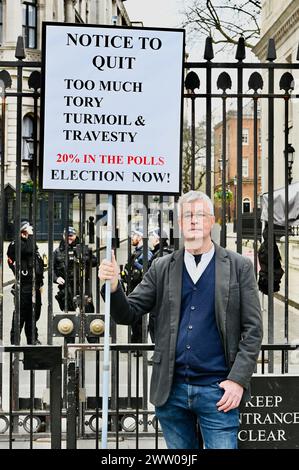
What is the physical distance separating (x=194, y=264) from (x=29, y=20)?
41585 millimetres

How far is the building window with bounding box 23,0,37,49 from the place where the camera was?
41.9 meters

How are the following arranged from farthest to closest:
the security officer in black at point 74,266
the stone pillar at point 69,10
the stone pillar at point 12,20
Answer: the stone pillar at point 69,10
the stone pillar at point 12,20
the security officer in black at point 74,266

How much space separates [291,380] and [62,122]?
2.18 meters

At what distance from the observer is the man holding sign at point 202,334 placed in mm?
3580

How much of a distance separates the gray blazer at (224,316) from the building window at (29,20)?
4021cm

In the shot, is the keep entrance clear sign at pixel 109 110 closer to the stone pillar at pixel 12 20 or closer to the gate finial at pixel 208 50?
the gate finial at pixel 208 50

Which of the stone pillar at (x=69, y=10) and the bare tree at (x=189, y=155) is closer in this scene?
the bare tree at (x=189, y=155)

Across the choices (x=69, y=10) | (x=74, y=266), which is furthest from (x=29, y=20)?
(x=74, y=266)

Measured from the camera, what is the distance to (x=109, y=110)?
430cm

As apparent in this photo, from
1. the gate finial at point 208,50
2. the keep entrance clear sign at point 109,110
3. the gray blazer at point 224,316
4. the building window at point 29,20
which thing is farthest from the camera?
the building window at point 29,20

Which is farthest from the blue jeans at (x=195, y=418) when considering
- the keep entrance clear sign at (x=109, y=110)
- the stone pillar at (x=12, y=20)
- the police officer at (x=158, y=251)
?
the stone pillar at (x=12, y=20)

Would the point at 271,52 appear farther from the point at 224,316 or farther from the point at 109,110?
the point at 224,316

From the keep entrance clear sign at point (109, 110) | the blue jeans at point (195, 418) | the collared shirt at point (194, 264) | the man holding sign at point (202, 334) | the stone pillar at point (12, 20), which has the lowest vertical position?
the blue jeans at point (195, 418)
